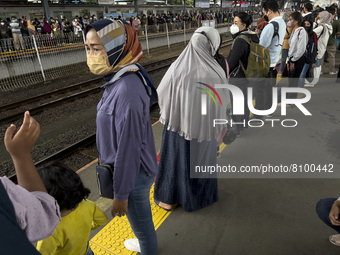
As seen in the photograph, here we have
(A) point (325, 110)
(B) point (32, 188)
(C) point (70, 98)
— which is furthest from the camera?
(C) point (70, 98)

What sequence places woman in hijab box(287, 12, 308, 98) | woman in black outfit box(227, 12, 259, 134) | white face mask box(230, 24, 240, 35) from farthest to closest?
woman in hijab box(287, 12, 308, 98) < white face mask box(230, 24, 240, 35) < woman in black outfit box(227, 12, 259, 134)

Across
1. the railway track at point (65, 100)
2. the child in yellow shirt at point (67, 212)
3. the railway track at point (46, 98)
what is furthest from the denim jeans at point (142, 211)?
the railway track at point (46, 98)

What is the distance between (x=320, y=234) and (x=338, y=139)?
2.22 meters

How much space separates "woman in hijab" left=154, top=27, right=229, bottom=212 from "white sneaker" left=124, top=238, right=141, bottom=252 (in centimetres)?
54

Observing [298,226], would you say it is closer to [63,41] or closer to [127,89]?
[127,89]

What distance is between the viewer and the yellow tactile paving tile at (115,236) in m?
2.31

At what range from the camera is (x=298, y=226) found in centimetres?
249

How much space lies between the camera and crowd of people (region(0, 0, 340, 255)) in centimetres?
99

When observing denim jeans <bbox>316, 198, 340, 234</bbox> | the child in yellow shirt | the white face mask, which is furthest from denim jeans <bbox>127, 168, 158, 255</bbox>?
the white face mask

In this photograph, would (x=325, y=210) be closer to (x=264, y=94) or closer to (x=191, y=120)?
(x=191, y=120)

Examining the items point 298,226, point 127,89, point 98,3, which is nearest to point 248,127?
point 298,226

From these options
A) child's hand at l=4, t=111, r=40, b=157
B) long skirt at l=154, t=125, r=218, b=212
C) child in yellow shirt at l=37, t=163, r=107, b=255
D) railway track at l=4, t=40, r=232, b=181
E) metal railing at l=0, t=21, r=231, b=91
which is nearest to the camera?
child's hand at l=4, t=111, r=40, b=157

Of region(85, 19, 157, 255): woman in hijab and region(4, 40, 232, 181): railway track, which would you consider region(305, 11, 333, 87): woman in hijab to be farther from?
region(85, 19, 157, 255): woman in hijab

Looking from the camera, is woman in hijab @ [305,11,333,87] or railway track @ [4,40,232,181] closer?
railway track @ [4,40,232,181]
